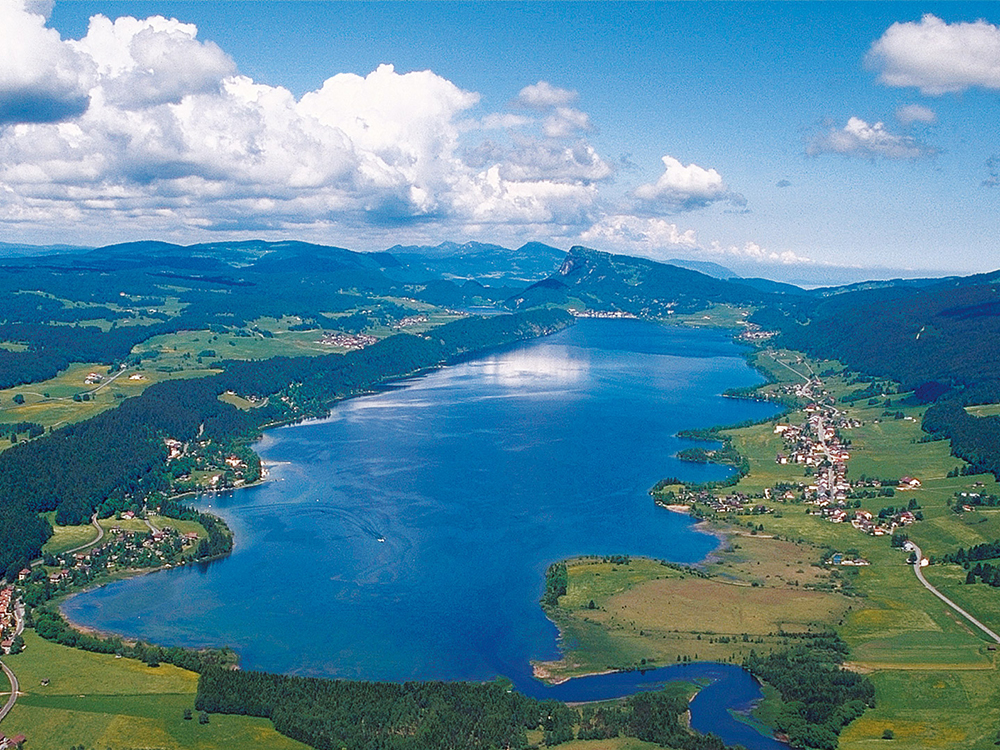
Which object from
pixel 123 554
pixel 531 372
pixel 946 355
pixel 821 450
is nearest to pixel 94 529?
pixel 123 554

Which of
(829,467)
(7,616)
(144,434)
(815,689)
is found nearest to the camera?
(815,689)

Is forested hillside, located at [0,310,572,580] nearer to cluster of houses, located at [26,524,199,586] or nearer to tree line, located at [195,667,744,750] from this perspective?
cluster of houses, located at [26,524,199,586]

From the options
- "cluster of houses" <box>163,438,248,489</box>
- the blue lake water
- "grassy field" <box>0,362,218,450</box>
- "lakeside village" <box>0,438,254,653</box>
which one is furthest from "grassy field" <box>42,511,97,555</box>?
"grassy field" <box>0,362,218,450</box>

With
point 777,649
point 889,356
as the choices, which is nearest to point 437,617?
point 777,649

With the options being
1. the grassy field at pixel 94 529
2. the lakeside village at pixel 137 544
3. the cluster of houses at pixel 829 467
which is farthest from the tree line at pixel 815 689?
the grassy field at pixel 94 529

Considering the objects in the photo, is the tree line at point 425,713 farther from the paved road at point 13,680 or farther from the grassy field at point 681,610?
the paved road at point 13,680

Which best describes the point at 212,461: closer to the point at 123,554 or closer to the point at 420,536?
the point at 123,554
